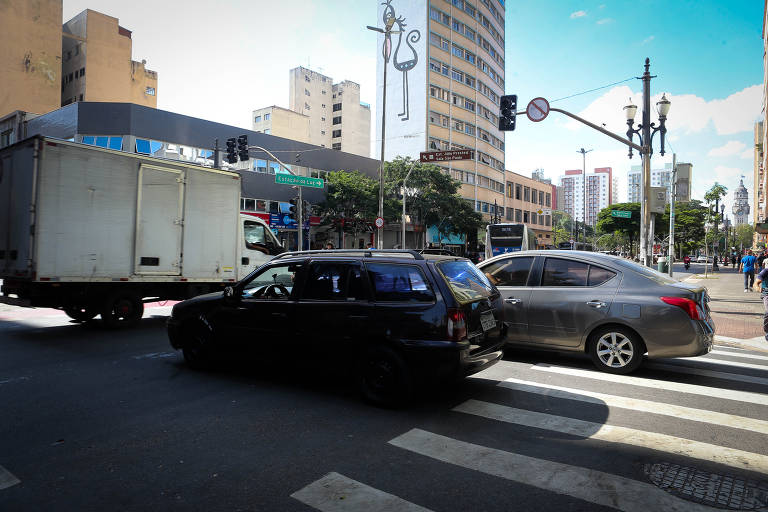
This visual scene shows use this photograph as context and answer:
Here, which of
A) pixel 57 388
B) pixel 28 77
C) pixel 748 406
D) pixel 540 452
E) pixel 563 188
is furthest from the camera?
pixel 563 188

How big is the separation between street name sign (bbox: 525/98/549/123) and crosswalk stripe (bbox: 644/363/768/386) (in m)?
9.45

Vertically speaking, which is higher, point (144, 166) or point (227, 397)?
point (144, 166)

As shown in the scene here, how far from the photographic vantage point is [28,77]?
49719 millimetres

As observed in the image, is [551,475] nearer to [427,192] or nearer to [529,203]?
[427,192]

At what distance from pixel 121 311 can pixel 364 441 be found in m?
7.30

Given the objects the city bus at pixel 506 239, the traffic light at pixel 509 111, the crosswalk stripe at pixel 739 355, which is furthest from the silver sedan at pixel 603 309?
the city bus at pixel 506 239

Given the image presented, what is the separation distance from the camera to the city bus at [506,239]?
92.2 ft

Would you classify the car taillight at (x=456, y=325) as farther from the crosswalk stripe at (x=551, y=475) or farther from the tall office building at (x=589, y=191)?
the tall office building at (x=589, y=191)

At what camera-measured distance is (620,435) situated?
405 cm

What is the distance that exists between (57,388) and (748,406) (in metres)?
7.46

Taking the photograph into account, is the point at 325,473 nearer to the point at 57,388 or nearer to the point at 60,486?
the point at 60,486

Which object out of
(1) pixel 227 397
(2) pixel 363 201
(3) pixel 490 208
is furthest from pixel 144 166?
(3) pixel 490 208

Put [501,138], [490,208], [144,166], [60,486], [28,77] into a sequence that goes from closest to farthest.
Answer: [60,486]
[144,166]
[28,77]
[490,208]
[501,138]

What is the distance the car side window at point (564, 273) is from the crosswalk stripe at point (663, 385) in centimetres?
119
